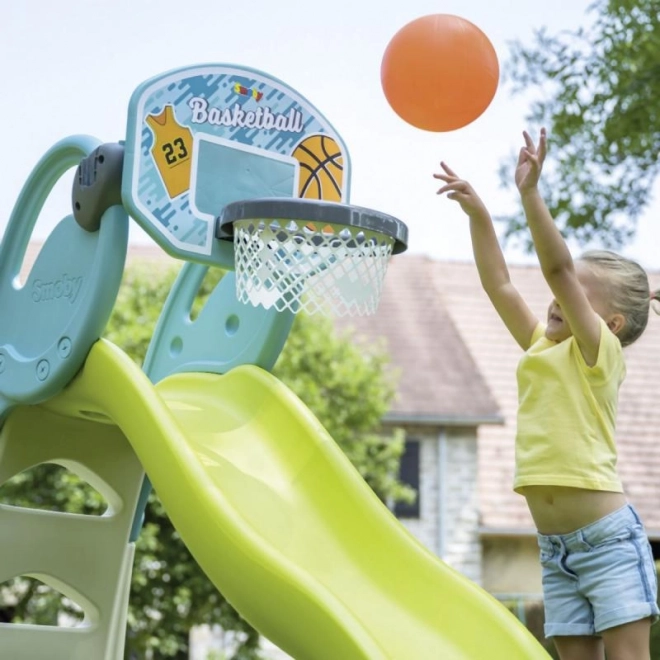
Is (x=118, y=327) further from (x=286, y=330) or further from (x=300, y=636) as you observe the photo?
(x=300, y=636)

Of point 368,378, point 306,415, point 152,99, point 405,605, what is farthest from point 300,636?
point 368,378

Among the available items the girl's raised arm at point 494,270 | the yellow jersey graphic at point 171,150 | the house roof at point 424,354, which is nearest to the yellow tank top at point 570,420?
the girl's raised arm at point 494,270

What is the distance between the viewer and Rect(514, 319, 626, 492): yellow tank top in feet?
10.0

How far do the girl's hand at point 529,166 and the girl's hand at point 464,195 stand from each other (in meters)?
0.38

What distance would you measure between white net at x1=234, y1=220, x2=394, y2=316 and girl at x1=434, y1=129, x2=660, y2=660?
55cm

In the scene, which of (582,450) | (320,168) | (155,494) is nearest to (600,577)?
(582,450)

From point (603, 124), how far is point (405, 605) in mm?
5077

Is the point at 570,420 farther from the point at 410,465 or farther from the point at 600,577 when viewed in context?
the point at 410,465

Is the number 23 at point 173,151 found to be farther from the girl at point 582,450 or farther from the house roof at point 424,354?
the house roof at point 424,354

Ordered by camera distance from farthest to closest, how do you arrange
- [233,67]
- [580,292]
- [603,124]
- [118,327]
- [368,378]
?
[368,378] < [118,327] < [603,124] < [233,67] < [580,292]

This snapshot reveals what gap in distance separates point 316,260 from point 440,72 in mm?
771

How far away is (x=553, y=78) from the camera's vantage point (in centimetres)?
766

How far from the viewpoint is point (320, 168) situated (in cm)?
409

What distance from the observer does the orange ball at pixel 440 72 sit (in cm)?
371
